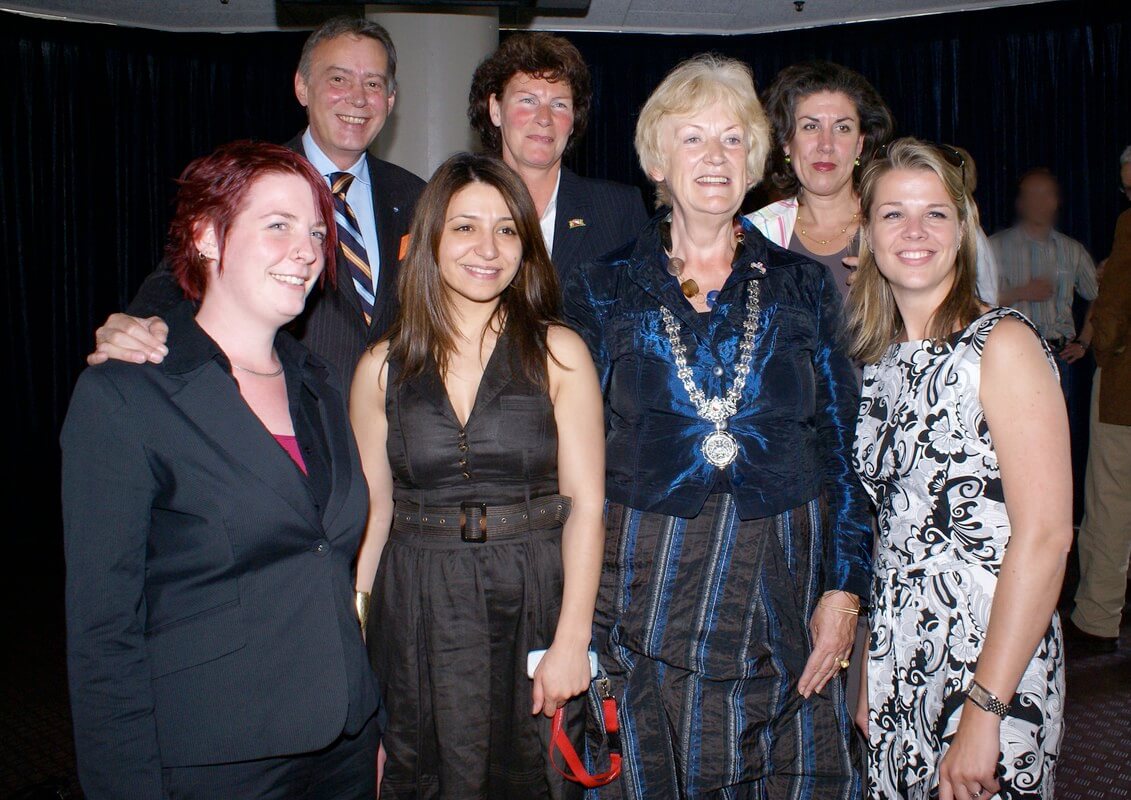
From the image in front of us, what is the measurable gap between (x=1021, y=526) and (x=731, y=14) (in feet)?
20.5

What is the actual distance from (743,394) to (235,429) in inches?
43.1

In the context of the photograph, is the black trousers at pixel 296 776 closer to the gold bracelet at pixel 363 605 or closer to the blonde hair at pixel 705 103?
the gold bracelet at pixel 363 605

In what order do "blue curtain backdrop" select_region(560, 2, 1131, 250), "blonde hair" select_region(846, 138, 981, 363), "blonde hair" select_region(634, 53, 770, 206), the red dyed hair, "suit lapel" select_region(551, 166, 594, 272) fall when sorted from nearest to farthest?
1. the red dyed hair
2. "blonde hair" select_region(846, 138, 981, 363)
3. "blonde hair" select_region(634, 53, 770, 206)
4. "suit lapel" select_region(551, 166, 594, 272)
5. "blue curtain backdrop" select_region(560, 2, 1131, 250)

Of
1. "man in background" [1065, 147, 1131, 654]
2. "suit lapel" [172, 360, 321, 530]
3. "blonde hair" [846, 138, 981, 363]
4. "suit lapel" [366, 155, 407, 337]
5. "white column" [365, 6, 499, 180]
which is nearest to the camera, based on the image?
"suit lapel" [172, 360, 321, 530]

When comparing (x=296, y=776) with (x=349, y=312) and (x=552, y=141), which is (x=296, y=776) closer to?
(x=349, y=312)

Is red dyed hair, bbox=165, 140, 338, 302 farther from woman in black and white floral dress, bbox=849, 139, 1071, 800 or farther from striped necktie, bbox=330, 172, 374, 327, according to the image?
woman in black and white floral dress, bbox=849, 139, 1071, 800

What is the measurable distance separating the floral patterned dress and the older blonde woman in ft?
0.40

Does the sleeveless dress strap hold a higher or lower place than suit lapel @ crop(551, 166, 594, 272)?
lower

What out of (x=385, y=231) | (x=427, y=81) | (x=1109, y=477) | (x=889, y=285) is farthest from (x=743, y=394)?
(x=427, y=81)

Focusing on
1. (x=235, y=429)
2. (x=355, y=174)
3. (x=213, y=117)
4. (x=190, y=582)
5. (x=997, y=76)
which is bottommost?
(x=190, y=582)

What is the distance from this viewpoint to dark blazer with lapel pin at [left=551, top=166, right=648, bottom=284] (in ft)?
9.66

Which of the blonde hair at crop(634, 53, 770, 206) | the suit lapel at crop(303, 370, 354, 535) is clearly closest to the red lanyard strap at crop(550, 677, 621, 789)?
the suit lapel at crop(303, 370, 354, 535)

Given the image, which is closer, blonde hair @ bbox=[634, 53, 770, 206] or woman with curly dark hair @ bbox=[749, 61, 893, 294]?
blonde hair @ bbox=[634, 53, 770, 206]

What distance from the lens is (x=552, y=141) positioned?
9.87 ft
